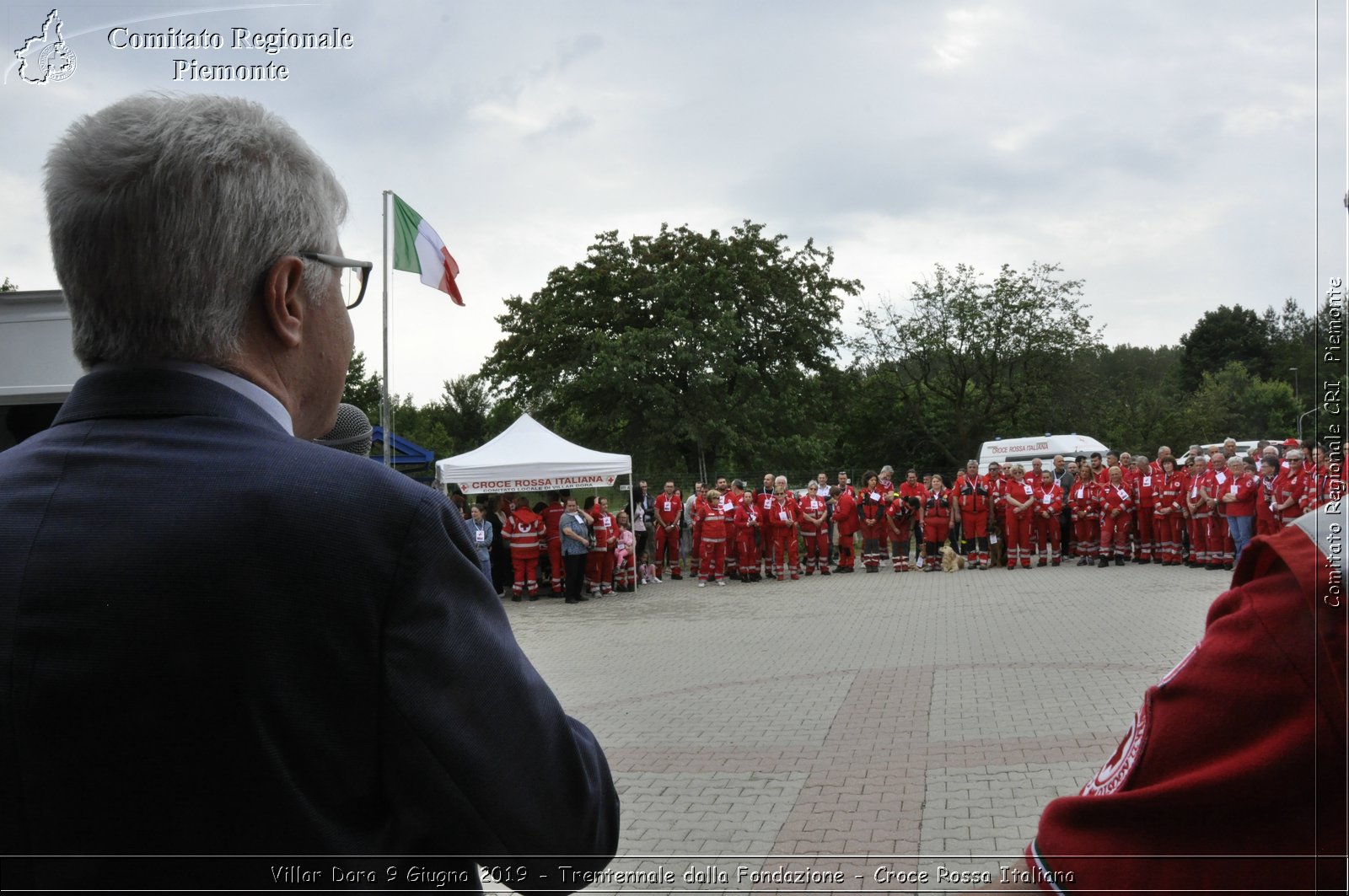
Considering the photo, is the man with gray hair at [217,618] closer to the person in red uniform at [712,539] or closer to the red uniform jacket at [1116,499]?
the person in red uniform at [712,539]

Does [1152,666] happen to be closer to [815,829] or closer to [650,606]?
[815,829]

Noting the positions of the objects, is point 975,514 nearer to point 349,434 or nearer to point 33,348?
point 33,348

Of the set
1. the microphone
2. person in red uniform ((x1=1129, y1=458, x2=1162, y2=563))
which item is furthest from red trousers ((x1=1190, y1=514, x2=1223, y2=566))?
the microphone

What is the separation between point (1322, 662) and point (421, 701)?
3.20ft

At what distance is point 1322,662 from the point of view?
1.01 m

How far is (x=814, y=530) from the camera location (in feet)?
71.9

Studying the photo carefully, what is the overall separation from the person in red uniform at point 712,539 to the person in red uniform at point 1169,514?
27.2 ft

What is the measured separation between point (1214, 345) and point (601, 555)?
4122cm

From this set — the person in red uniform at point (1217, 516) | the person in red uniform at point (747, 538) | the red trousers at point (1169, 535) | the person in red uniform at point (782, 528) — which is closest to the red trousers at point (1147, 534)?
the red trousers at point (1169, 535)

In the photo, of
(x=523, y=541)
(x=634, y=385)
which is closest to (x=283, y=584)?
(x=523, y=541)

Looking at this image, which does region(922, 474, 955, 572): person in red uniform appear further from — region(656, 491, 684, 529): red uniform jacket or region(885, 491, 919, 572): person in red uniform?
region(656, 491, 684, 529): red uniform jacket

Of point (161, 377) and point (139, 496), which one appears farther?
point (161, 377)

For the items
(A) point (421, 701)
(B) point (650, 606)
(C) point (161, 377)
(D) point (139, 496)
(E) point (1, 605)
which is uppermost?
(C) point (161, 377)

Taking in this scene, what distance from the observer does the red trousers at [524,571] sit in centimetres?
1894
